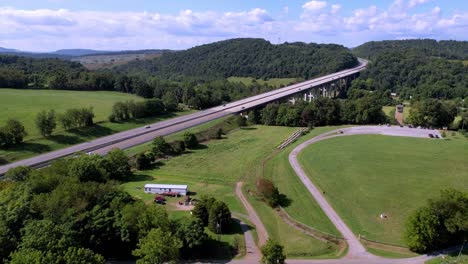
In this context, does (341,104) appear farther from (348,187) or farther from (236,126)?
(348,187)

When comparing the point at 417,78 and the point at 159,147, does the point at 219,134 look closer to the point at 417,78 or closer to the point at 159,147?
the point at 159,147

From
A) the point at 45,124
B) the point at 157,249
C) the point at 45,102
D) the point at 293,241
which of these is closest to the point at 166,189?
the point at 293,241

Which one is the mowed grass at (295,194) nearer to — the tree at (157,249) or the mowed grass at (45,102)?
the tree at (157,249)

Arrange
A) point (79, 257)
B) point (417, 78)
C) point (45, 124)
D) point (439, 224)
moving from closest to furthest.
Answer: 1. point (79, 257)
2. point (439, 224)
3. point (45, 124)
4. point (417, 78)

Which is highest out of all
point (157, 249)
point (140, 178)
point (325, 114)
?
point (325, 114)

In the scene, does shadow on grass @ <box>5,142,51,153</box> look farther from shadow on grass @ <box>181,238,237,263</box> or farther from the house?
shadow on grass @ <box>181,238,237,263</box>

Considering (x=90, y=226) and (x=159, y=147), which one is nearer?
(x=90, y=226)

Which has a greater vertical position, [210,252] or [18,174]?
[18,174]

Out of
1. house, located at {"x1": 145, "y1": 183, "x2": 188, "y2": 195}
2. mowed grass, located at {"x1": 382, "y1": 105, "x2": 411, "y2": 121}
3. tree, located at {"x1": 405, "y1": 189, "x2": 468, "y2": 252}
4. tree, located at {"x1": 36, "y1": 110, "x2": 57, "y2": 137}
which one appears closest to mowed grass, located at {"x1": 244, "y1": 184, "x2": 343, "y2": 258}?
tree, located at {"x1": 405, "y1": 189, "x2": 468, "y2": 252}
